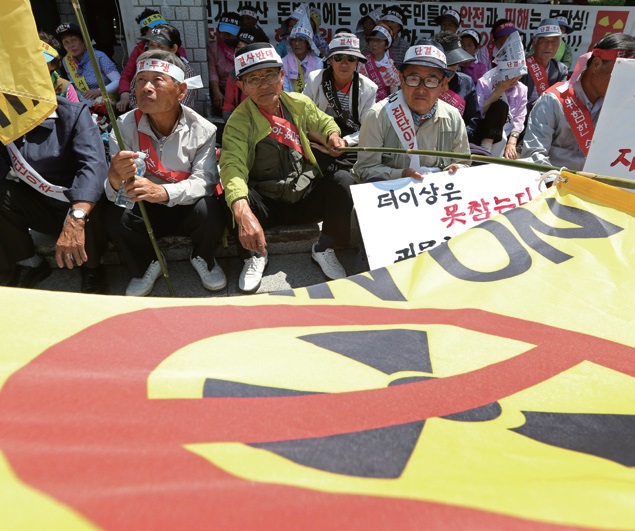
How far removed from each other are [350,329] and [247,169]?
5.89 ft

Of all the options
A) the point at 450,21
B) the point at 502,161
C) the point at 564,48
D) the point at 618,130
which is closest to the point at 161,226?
the point at 502,161

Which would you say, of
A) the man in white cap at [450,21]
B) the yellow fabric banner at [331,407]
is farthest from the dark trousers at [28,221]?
the man in white cap at [450,21]

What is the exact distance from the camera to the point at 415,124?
3.03 m

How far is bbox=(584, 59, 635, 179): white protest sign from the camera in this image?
8.26 ft

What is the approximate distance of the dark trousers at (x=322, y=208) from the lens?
330cm

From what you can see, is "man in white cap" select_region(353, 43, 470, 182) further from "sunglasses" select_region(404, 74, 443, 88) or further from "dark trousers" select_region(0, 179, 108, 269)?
"dark trousers" select_region(0, 179, 108, 269)

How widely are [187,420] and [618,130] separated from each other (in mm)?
2643

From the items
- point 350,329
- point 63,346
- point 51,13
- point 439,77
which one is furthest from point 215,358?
point 51,13

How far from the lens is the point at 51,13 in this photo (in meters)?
7.05

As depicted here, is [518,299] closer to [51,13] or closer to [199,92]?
[199,92]

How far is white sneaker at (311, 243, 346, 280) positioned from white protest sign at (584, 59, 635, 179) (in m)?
1.63

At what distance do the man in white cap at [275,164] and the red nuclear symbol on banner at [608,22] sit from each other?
6.78m

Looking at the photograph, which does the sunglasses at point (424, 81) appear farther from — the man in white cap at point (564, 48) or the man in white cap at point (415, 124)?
the man in white cap at point (564, 48)

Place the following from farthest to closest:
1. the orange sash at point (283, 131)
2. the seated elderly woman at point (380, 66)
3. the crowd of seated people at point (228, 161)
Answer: the seated elderly woman at point (380, 66)
the orange sash at point (283, 131)
the crowd of seated people at point (228, 161)
